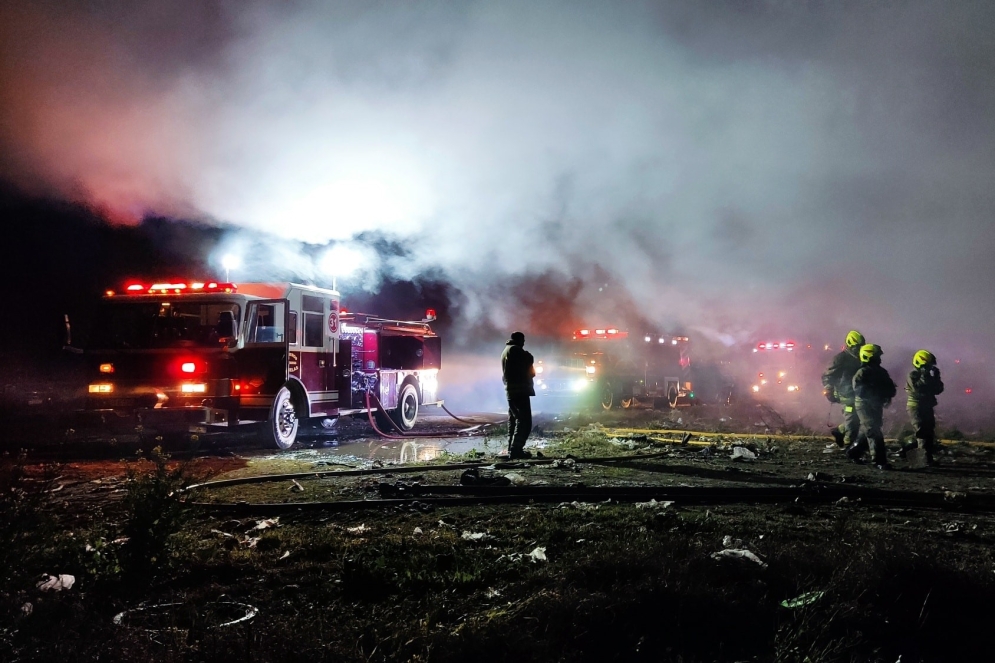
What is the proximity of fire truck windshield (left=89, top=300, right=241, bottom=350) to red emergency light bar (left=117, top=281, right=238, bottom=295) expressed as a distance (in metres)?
0.21

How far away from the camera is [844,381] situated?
10500 millimetres

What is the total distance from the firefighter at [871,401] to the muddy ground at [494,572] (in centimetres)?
294

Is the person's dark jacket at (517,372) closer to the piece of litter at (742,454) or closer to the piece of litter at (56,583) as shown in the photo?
the piece of litter at (742,454)

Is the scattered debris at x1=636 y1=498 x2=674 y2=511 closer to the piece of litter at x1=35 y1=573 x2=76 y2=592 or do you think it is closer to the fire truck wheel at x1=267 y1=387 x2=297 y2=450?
the piece of litter at x1=35 y1=573 x2=76 y2=592

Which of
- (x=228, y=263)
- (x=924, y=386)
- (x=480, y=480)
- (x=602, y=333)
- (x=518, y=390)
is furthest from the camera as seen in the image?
(x=602, y=333)

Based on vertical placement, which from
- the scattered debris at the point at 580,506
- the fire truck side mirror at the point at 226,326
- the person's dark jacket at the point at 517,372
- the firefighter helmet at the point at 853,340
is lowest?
the scattered debris at the point at 580,506

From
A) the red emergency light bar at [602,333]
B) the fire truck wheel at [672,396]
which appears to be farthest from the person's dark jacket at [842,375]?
the fire truck wheel at [672,396]

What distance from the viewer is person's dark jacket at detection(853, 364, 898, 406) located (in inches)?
367

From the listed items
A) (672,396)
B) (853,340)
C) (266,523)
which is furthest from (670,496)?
(672,396)

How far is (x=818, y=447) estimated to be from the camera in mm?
11039

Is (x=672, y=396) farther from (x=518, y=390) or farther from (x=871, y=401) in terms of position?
(x=518, y=390)

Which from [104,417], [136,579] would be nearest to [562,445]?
[104,417]

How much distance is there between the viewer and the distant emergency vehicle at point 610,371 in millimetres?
19344

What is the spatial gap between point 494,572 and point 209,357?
24.0 ft
